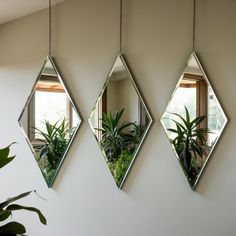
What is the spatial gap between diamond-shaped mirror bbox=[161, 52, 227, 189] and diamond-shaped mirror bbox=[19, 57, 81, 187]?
831 millimetres

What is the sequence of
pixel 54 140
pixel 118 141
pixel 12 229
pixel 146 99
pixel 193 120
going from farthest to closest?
pixel 54 140
pixel 118 141
pixel 146 99
pixel 193 120
pixel 12 229

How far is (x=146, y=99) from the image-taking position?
227 centimetres

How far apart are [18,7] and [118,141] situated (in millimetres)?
1477

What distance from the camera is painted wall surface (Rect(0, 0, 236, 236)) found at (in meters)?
2.00

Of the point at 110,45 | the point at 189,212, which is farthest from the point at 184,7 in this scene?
the point at 189,212

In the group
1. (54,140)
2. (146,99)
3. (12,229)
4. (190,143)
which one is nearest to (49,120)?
(54,140)

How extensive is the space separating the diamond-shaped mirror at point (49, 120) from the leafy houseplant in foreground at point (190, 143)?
855mm

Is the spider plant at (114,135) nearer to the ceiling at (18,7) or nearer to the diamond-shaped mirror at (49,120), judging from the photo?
the diamond-shaped mirror at (49,120)

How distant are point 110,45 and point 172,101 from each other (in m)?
0.69

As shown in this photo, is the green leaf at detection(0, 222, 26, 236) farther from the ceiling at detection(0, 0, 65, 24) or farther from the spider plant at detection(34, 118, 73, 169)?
the ceiling at detection(0, 0, 65, 24)

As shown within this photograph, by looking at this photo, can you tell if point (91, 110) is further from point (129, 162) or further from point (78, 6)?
point (78, 6)

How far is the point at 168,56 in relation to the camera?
2.20 meters

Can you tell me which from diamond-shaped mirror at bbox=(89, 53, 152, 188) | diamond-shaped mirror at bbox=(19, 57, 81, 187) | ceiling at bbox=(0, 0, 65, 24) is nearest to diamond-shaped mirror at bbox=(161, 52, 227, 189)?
diamond-shaped mirror at bbox=(89, 53, 152, 188)

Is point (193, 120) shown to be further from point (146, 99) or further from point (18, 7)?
point (18, 7)
